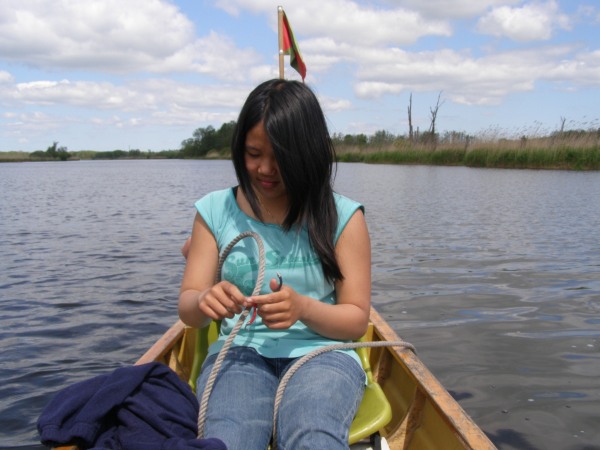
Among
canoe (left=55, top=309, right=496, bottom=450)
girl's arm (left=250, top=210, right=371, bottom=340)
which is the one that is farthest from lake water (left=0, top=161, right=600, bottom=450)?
girl's arm (left=250, top=210, right=371, bottom=340)

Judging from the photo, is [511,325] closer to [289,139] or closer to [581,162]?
[289,139]

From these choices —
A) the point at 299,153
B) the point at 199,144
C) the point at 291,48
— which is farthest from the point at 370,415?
the point at 199,144

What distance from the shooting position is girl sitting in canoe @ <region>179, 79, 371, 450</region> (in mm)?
1938

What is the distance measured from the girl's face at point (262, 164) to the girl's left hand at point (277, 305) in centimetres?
48

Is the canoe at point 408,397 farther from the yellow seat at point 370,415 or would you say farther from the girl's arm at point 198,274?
the girl's arm at point 198,274

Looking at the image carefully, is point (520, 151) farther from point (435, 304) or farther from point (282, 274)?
point (282, 274)

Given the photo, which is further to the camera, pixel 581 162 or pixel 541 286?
pixel 581 162

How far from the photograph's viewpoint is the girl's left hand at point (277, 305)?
6.22 ft

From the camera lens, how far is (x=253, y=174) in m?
2.29

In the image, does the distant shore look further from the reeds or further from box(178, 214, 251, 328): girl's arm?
box(178, 214, 251, 328): girl's arm

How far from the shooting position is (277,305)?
1.90 meters

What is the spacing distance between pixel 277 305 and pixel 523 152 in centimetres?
2911

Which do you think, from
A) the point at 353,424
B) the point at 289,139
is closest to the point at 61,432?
the point at 353,424

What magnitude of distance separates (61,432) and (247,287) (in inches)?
32.5
